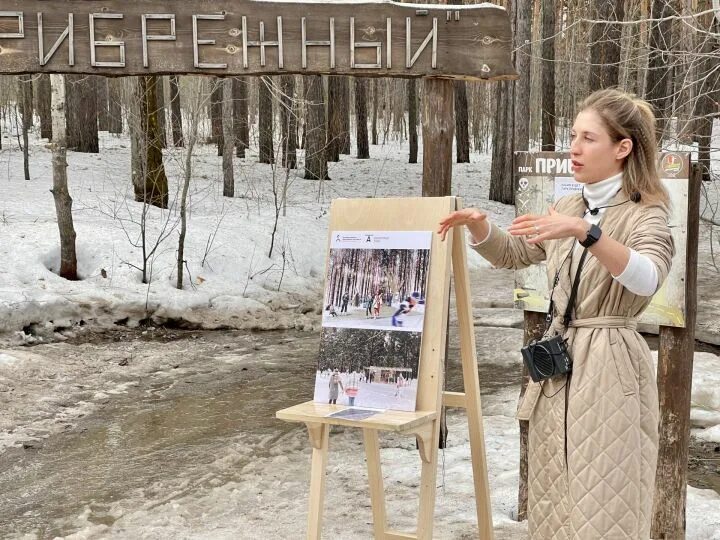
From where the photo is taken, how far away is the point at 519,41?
17922 millimetres

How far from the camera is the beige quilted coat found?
277 cm

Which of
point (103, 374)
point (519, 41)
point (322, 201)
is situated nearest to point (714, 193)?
point (519, 41)

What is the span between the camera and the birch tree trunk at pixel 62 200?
414 inches

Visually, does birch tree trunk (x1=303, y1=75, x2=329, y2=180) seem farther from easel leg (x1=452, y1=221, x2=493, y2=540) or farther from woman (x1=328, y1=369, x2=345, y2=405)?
woman (x1=328, y1=369, x2=345, y2=405)

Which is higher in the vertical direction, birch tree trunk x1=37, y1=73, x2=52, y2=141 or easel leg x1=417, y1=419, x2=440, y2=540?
birch tree trunk x1=37, y1=73, x2=52, y2=141

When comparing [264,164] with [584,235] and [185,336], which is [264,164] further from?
[584,235]

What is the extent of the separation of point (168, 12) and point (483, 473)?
341cm

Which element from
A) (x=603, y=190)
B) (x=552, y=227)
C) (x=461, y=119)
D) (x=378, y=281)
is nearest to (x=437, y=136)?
(x=378, y=281)

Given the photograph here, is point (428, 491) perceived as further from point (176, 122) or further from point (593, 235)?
point (176, 122)

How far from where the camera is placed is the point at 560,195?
185 inches

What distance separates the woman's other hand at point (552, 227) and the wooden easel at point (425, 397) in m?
1.04

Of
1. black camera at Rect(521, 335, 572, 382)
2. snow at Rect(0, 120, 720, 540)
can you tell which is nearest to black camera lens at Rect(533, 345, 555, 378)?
black camera at Rect(521, 335, 572, 382)

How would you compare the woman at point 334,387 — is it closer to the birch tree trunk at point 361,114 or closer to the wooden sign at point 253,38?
the wooden sign at point 253,38

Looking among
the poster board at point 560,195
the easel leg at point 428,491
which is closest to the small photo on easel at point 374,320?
the easel leg at point 428,491
